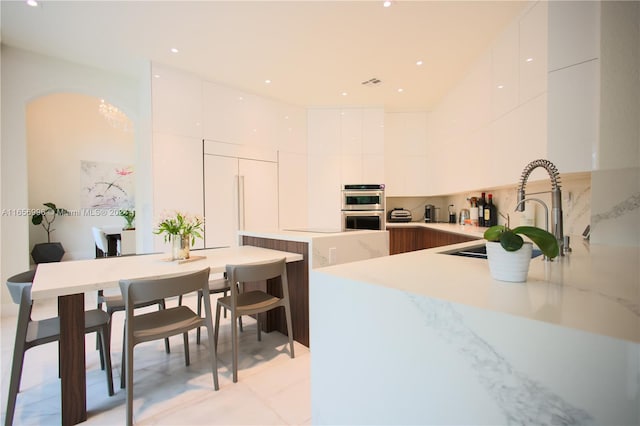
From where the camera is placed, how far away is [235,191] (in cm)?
376

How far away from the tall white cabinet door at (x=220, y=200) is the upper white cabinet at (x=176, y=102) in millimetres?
425

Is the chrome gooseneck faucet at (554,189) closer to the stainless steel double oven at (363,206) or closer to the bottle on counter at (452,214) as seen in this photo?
the stainless steel double oven at (363,206)

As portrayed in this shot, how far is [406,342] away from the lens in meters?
0.76

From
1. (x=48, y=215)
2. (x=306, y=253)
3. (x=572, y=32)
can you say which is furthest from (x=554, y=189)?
(x=48, y=215)

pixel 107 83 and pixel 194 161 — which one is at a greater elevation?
pixel 107 83

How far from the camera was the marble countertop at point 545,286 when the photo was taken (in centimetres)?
56

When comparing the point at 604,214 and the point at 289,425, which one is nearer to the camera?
the point at 289,425

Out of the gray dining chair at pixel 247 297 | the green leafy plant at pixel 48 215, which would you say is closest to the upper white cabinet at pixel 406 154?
the gray dining chair at pixel 247 297

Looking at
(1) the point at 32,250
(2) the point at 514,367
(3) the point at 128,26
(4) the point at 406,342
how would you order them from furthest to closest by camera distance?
1. (1) the point at 32,250
2. (3) the point at 128,26
3. (4) the point at 406,342
4. (2) the point at 514,367

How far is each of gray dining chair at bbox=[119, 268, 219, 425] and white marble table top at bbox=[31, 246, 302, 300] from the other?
14 centimetres

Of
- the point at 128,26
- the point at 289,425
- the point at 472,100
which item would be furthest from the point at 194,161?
the point at 472,100

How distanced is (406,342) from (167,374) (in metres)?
1.88

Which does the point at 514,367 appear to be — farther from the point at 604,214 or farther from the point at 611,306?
the point at 604,214

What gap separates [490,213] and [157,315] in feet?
11.6
